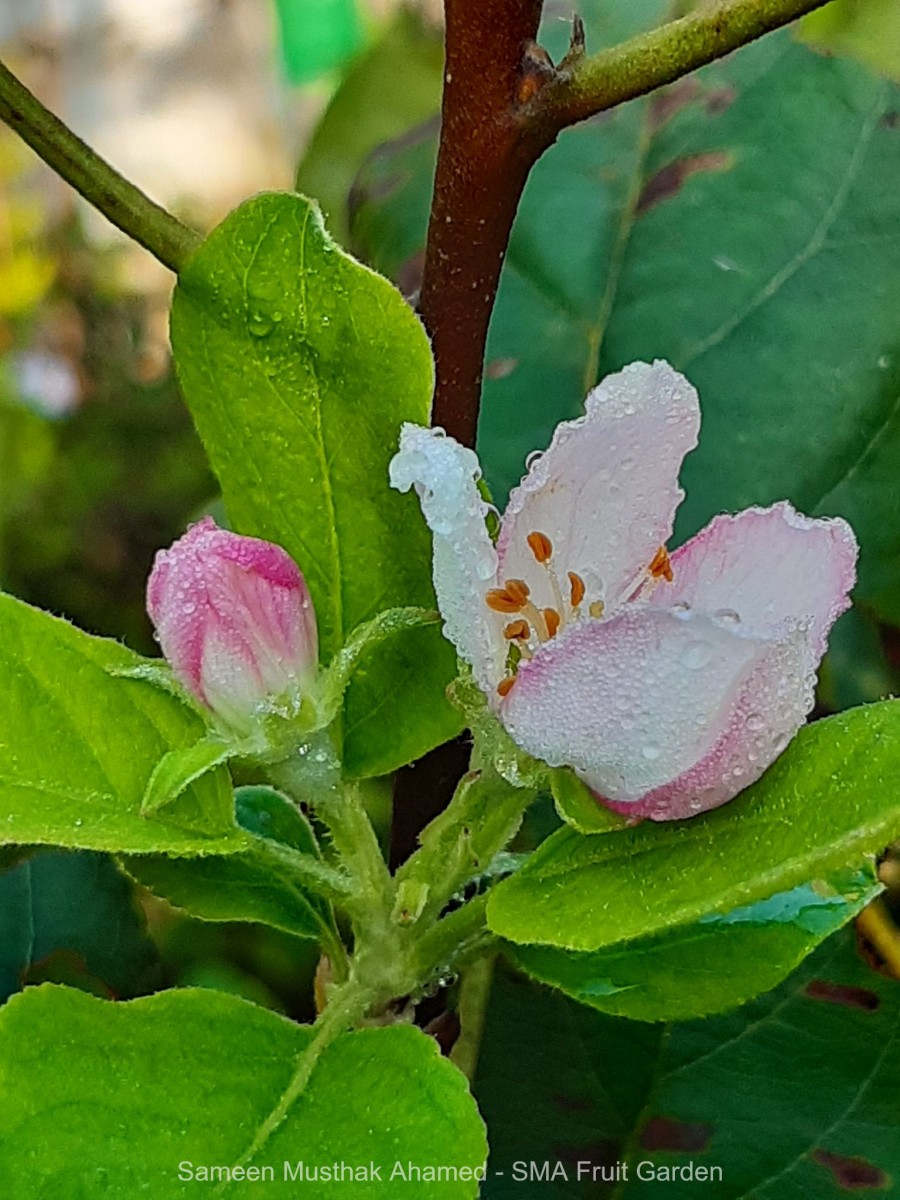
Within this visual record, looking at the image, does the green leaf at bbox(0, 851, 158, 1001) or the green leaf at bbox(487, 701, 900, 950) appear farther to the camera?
the green leaf at bbox(0, 851, 158, 1001)

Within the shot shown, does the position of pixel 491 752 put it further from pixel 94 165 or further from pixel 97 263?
pixel 97 263

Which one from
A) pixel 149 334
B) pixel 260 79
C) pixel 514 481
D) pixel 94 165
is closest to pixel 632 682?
pixel 94 165

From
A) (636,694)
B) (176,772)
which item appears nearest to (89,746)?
(176,772)

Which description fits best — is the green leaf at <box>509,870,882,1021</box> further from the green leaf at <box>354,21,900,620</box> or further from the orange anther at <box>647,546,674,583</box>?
the green leaf at <box>354,21,900,620</box>

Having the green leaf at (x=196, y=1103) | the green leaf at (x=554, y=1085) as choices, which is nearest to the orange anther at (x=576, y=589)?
the green leaf at (x=196, y=1103)

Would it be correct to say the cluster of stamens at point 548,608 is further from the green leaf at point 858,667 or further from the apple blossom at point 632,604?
the green leaf at point 858,667

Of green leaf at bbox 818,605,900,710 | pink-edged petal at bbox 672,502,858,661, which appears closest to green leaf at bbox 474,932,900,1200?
green leaf at bbox 818,605,900,710
